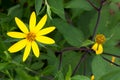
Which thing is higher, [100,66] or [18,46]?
[18,46]

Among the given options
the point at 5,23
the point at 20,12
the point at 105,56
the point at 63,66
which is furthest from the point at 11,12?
the point at 105,56

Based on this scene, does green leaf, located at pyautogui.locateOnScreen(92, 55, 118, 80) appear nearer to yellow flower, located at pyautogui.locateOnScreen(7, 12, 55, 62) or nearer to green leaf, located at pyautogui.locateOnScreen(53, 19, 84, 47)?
green leaf, located at pyautogui.locateOnScreen(53, 19, 84, 47)

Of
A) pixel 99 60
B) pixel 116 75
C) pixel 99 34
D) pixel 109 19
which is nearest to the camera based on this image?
pixel 116 75

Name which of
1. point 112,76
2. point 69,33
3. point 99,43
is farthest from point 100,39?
point 112,76

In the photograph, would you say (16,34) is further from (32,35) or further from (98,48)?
(98,48)

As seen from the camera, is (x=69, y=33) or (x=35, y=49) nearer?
(x=35, y=49)

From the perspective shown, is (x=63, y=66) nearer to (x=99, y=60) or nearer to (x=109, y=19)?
(x=99, y=60)

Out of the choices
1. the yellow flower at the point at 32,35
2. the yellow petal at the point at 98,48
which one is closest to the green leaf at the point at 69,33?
the yellow petal at the point at 98,48

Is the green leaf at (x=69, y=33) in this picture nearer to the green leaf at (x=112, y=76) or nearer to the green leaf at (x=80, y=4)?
the green leaf at (x=80, y=4)
